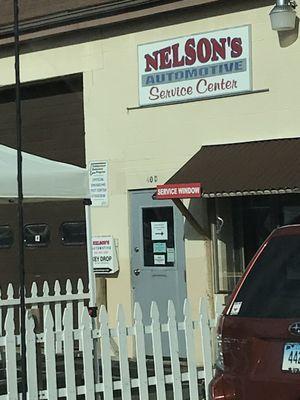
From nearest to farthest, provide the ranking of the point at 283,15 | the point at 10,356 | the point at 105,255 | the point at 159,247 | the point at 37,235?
the point at 10,356 → the point at 283,15 → the point at 159,247 → the point at 105,255 → the point at 37,235

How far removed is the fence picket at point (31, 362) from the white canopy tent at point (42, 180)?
166cm

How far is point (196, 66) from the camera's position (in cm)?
1143

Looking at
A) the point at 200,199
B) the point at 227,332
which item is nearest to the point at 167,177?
the point at 200,199

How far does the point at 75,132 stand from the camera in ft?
42.8

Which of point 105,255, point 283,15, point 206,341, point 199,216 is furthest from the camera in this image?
point 105,255

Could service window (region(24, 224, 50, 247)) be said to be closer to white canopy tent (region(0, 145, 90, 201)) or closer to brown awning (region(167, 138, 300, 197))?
brown awning (region(167, 138, 300, 197))

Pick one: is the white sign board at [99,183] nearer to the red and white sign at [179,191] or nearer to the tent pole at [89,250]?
the red and white sign at [179,191]

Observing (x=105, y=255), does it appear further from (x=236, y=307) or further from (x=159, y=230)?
(x=236, y=307)

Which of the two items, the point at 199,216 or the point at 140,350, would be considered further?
the point at 199,216

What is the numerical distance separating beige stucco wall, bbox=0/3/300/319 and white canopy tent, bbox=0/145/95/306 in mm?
2405

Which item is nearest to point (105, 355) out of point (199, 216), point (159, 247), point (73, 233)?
point (199, 216)

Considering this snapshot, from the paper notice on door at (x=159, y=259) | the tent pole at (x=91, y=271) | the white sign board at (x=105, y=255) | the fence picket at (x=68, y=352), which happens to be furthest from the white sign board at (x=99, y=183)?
the fence picket at (x=68, y=352)

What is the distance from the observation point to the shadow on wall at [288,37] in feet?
34.7

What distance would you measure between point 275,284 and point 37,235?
27.9 ft
